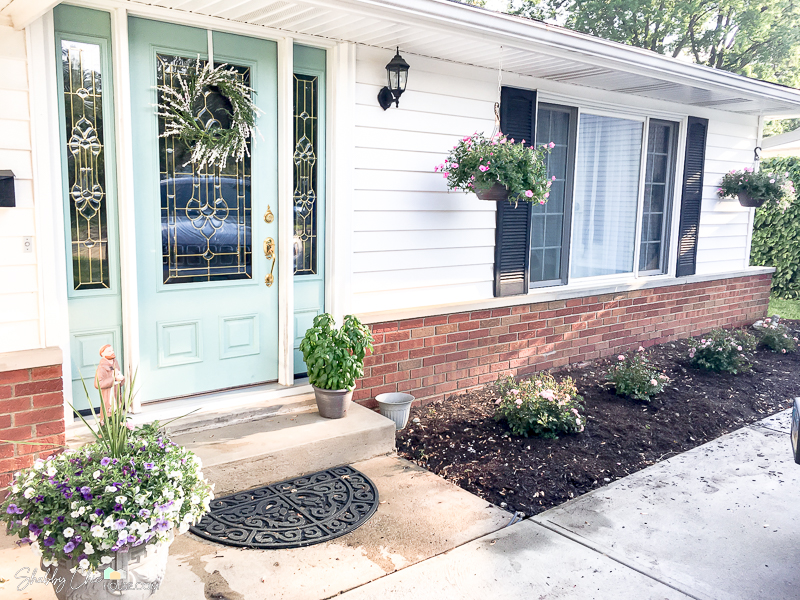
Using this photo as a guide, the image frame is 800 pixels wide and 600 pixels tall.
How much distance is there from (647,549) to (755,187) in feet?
18.1

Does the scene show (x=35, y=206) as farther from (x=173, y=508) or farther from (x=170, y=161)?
(x=173, y=508)

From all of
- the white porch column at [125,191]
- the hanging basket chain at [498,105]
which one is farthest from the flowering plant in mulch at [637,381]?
the white porch column at [125,191]

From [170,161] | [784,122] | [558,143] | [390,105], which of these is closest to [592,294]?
[558,143]

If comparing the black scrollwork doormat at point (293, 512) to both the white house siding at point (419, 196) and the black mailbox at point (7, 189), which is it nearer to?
the white house siding at point (419, 196)

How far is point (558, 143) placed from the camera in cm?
602

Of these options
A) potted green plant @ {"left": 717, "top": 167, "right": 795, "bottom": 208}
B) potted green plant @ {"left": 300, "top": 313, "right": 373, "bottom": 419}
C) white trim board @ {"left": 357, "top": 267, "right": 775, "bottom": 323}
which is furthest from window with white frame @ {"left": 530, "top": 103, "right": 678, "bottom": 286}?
potted green plant @ {"left": 300, "top": 313, "right": 373, "bottom": 419}

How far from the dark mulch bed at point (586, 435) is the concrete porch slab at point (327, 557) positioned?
0.35 m

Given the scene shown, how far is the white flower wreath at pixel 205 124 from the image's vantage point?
383 centimetres

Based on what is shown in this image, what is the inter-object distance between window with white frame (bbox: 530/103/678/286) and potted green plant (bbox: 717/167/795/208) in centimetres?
88

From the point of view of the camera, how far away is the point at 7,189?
3.14 m

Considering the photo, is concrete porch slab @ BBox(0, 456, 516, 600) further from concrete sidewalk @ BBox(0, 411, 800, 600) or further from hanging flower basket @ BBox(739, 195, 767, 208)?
hanging flower basket @ BBox(739, 195, 767, 208)

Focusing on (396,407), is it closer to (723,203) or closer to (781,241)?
(723,203)

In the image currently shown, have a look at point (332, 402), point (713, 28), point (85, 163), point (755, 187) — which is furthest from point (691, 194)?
point (713, 28)

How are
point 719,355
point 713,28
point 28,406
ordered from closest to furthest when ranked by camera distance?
point 28,406 → point 719,355 → point 713,28
